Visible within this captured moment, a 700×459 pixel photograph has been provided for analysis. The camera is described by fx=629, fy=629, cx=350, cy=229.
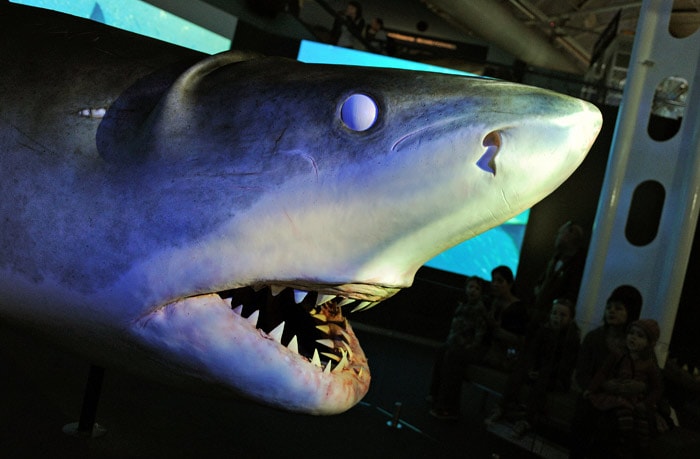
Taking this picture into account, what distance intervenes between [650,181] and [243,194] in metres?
5.62

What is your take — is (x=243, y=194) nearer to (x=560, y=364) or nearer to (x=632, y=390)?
(x=632, y=390)

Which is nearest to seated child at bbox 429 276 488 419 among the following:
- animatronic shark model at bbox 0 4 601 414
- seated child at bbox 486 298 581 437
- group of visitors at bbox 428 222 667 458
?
group of visitors at bbox 428 222 667 458

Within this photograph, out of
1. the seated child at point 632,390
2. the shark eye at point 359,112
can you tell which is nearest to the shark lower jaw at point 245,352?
the shark eye at point 359,112

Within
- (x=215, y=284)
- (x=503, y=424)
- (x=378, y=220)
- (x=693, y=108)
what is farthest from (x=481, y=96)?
(x=693, y=108)

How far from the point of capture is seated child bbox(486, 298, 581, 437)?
3.38m

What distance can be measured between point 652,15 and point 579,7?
13.5 metres

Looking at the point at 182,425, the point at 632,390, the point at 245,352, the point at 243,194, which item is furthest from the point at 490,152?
the point at 632,390

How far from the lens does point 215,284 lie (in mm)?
1004

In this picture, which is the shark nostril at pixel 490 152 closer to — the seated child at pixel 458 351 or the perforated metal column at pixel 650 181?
the seated child at pixel 458 351

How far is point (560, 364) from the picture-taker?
3387mm

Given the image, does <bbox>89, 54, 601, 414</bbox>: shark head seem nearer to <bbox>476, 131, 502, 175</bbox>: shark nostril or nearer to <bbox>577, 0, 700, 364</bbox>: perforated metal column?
<bbox>476, 131, 502, 175</bbox>: shark nostril

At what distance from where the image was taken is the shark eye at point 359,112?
0.99 meters

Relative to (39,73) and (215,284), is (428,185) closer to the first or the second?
(215,284)

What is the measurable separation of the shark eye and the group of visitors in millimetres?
2453
